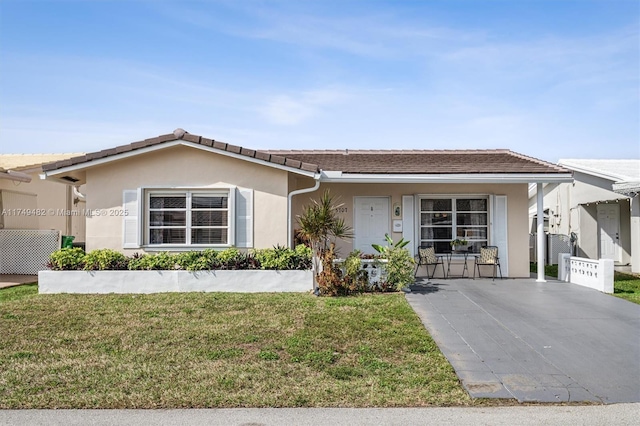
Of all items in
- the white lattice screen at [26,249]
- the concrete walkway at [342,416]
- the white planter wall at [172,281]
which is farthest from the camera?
the white lattice screen at [26,249]

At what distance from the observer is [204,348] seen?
22.9 ft

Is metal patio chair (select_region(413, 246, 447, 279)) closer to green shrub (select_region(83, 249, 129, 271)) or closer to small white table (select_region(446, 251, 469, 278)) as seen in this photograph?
small white table (select_region(446, 251, 469, 278))

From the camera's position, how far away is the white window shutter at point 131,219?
12039 millimetres

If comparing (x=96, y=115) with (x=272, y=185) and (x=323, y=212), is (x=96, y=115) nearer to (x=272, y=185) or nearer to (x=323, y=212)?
(x=272, y=185)

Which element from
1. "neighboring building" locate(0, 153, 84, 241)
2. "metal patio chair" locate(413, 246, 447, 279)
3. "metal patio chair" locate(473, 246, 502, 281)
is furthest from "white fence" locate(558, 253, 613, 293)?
"neighboring building" locate(0, 153, 84, 241)

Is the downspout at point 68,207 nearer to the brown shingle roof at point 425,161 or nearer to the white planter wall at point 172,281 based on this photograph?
the white planter wall at point 172,281

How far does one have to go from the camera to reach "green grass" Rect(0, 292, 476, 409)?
5289 millimetres

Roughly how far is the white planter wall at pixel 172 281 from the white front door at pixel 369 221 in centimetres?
322

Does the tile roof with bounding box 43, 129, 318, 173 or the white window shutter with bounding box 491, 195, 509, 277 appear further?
the white window shutter with bounding box 491, 195, 509, 277

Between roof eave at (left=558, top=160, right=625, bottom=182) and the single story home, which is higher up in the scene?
roof eave at (left=558, top=160, right=625, bottom=182)

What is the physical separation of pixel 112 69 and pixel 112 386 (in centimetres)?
887

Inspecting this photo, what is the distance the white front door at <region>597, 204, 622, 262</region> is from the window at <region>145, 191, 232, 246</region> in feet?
48.3

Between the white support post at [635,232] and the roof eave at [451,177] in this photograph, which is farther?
the white support post at [635,232]

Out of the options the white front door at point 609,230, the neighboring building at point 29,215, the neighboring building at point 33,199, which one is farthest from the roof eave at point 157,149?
the white front door at point 609,230
